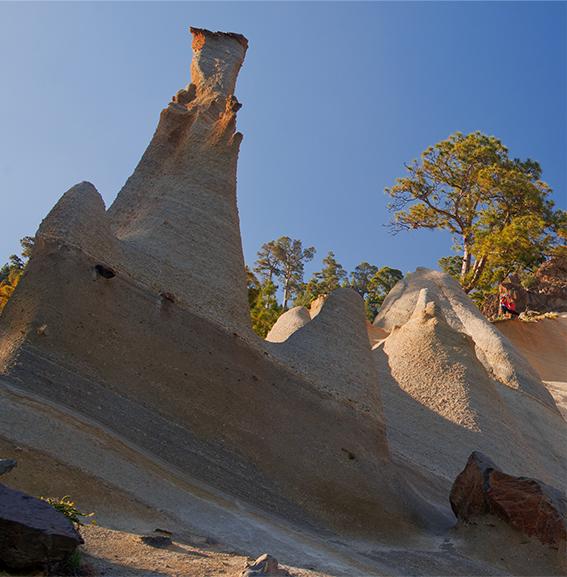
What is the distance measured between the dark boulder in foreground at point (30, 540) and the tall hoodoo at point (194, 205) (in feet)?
17.6

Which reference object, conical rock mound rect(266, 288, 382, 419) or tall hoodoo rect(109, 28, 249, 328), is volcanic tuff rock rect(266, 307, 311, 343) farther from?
tall hoodoo rect(109, 28, 249, 328)

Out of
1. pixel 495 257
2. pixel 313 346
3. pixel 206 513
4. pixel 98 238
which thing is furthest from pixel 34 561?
pixel 495 257

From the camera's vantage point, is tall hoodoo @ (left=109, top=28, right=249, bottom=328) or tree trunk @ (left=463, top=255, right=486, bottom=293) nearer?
tall hoodoo @ (left=109, top=28, right=249, bottom=328)

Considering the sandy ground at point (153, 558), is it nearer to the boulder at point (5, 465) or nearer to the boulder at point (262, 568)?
the boulder at point (262, 568)

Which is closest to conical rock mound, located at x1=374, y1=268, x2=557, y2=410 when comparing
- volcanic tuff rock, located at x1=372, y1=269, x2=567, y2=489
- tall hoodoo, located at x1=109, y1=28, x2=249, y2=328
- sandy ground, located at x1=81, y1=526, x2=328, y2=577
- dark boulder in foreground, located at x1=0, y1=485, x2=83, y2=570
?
volcanic tuff rock, located at x1=372, y1=269, x2=567, y2=489

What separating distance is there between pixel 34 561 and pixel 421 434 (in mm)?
10252

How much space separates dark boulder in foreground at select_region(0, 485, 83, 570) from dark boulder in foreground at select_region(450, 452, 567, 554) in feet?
23.5

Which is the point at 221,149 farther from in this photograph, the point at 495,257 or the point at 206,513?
the point at 495,257

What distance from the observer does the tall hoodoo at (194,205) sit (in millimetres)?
11742

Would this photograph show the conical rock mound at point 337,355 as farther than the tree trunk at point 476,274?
No

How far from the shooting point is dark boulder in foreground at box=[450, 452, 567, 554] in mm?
10914

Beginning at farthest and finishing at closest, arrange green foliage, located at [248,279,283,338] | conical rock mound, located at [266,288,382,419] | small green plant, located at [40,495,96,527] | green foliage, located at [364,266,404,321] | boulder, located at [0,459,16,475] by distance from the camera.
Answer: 1. green foliage, located at [364,266,404,321]
2. green foliage, located at [248,279,283,338]
3. conical rock mound, located at [266,288,382,419]
4. small green plant, located at [40,495,96,527]
5. boulder, located at [0,459,16,475]

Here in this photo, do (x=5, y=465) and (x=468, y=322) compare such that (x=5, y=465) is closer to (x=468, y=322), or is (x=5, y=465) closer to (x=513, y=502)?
(x=513, y=502)

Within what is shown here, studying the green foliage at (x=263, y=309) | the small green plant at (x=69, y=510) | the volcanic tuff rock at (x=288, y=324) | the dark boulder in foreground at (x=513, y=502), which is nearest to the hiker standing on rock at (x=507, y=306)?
the green foliage at (x=263, y=309)
